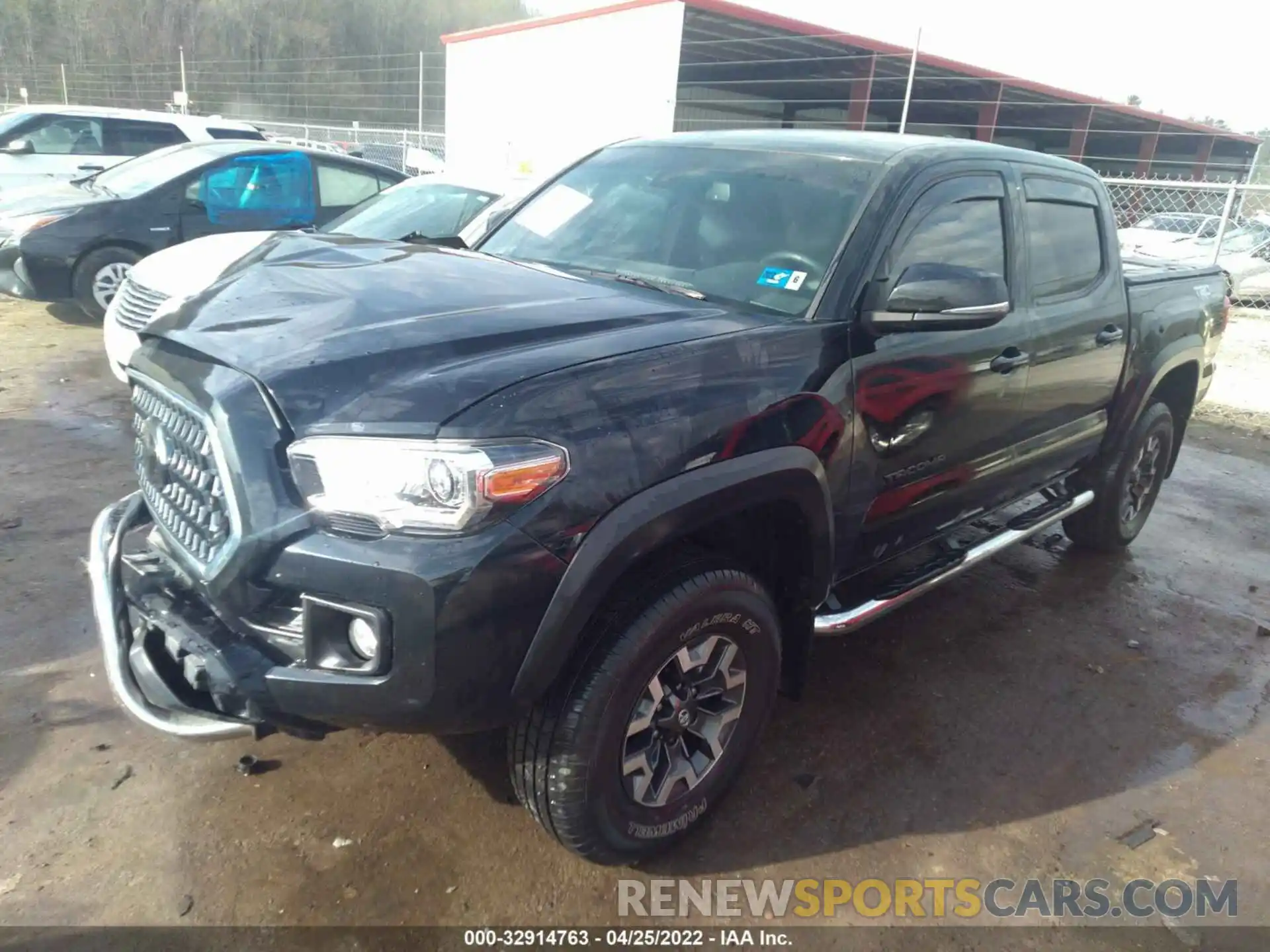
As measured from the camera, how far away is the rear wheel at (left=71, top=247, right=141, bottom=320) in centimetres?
731

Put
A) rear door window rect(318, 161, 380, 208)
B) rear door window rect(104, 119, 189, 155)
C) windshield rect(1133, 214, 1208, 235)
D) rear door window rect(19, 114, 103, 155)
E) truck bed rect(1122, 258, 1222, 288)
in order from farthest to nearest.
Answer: windshield rect(1133, 214, 1208, 235), rear door window rect(104, 119, 189, 155), rear door window rect(19, 114, 103, 155), rear door window rect(318, 161, 380, 208), truck bed rect(1122, 258, 1222, 288)

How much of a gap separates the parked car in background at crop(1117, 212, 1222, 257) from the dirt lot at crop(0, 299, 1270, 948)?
38.1ft

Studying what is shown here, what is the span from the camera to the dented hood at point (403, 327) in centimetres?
199

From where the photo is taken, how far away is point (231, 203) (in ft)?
26.2

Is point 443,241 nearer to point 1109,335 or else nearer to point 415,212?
point 1109,335

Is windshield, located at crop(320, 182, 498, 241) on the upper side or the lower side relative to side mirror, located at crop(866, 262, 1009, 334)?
lower

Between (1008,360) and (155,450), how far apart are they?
2.78 m

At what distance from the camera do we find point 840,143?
3.27 metres

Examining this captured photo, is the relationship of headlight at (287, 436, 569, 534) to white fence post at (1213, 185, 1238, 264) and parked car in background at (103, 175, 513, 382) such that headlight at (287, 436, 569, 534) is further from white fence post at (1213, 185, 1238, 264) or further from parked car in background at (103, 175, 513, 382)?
white fence post at (1213, 185, 1238, 264)

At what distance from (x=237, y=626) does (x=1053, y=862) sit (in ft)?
7.72

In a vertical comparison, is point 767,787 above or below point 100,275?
below

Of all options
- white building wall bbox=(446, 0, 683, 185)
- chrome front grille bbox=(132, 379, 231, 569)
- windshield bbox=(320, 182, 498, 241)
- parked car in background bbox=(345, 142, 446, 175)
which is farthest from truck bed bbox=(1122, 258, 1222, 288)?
parked car in background bbox=(345, 142, 446, 175)

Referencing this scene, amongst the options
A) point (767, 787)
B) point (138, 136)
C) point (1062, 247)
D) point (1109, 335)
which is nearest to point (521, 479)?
point (767, 787)

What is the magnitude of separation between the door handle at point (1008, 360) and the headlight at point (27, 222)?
281 inches
